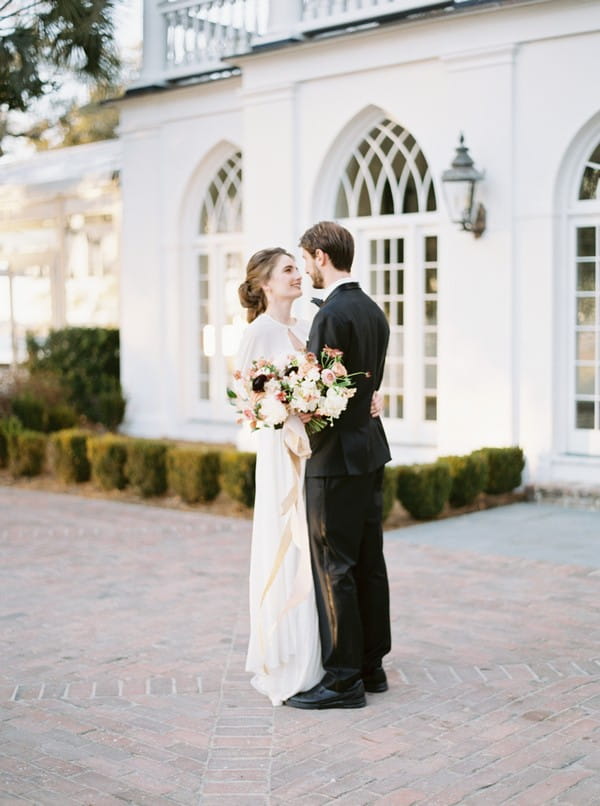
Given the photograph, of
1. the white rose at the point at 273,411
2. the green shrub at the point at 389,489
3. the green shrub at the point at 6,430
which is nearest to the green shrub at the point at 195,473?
the green shrub at the point at 389,489

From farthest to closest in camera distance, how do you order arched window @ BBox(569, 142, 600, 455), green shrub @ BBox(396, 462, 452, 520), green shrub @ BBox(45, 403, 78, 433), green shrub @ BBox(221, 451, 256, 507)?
green shrub @ BBox(45, 403, 78, 433) < arched window @ BBox(569, 142, 600, 455) < green shrub @ BBox(221, 451, 256, 507) < green shrub @ BBox(396, 462, 452, 520)

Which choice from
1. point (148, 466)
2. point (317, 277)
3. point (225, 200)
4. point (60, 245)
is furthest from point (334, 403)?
point (60, 245)

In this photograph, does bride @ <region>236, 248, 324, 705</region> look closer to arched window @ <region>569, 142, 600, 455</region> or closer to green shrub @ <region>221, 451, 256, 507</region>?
green shrub @ <region>221, 451, 256, 507</region>

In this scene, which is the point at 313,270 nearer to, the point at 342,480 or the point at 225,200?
the point at 342,480

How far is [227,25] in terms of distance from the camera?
13.5 meters

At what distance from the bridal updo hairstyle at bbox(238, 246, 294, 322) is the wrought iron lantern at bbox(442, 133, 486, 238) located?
17.7ft

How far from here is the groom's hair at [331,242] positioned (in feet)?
16.2

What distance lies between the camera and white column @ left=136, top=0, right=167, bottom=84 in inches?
563

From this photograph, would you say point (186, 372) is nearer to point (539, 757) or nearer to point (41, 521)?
point (41, 521)

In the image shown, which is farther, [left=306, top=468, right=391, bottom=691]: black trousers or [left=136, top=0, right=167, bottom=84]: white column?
[left=136, top=0, right=167, bottom=84]: white column

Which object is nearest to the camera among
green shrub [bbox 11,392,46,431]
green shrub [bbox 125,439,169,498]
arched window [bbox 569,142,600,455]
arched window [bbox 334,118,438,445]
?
arched window [bbox 569,142,600,455]

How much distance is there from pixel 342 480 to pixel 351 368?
1.60 feet

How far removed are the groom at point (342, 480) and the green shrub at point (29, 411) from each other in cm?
860

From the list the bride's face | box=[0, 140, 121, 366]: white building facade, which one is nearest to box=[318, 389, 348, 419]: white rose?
the bride's face
